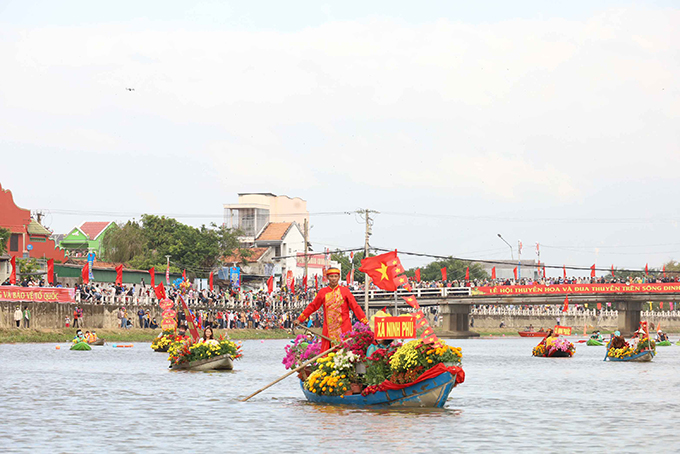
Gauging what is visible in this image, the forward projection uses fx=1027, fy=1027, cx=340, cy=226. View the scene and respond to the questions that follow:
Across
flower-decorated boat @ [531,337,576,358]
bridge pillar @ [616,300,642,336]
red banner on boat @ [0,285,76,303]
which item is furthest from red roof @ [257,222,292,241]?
flower-decorated boat @ [531,337,576,358]

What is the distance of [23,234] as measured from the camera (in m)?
86.0

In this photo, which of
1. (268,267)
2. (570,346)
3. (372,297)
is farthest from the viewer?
(268,267)

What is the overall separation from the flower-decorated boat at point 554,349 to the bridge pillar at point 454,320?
4097 centimetres

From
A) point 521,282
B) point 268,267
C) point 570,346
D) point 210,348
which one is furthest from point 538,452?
point 268,267

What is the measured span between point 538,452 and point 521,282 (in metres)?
90.6

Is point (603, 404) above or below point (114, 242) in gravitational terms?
below

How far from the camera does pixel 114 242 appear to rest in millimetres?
106938

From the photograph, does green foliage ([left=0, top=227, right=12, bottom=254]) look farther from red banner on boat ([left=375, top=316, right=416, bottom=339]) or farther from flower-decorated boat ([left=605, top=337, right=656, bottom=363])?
red banner on boat ([left=375, top=316, right=416, bottom=339])

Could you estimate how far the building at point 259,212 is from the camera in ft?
448

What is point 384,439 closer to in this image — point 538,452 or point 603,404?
point 538,452

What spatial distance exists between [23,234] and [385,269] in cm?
6589

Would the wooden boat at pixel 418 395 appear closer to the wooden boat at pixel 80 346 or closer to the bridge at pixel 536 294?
the wooden boat at pixel 80 346

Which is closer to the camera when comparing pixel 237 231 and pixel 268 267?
pixel 237 231

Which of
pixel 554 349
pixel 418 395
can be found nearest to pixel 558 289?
pixel 554 349
